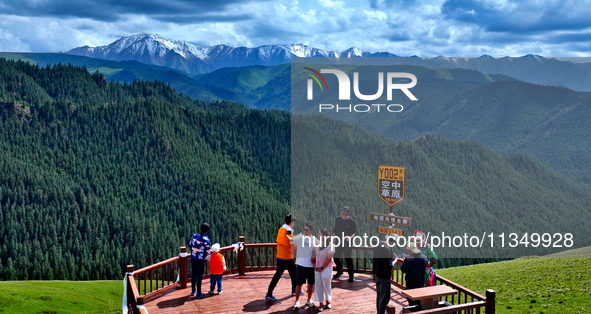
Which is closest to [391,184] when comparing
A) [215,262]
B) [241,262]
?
[241,262]

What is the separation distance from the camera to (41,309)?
7562 cm

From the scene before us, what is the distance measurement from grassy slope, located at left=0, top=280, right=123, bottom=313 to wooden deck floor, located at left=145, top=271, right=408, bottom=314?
2507 inches

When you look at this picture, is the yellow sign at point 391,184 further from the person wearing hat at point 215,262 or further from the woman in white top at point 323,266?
the person wearing hat at point 215,262

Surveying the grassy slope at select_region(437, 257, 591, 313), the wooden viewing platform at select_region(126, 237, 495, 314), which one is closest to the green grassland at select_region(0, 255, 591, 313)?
the grassy slope at select_region(437, 257, 591, 313)

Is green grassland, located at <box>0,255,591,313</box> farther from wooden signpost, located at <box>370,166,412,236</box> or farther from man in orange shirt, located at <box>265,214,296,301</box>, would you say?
man in orange shirt, located at <box>265,214,296,301</box>

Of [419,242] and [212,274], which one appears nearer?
[419,242]

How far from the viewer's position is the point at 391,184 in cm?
2289

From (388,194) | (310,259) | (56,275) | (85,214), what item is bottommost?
(56,275)

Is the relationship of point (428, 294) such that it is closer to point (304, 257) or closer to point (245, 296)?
point (304, 257)

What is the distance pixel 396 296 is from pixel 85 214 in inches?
6587

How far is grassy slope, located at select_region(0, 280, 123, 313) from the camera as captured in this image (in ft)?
246

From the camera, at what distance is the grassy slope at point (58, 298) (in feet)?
246

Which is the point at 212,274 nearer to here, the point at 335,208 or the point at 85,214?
the point at 85,214

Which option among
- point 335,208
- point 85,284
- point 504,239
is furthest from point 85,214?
point 504,239
